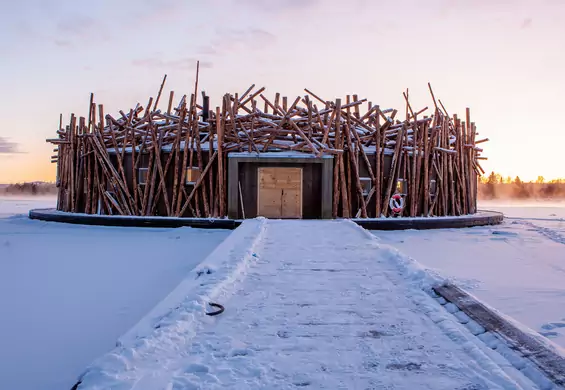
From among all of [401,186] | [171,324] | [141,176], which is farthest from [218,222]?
[171,324]

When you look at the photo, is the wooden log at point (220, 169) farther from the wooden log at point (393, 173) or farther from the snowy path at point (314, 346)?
the snowy path at point (314, 346)

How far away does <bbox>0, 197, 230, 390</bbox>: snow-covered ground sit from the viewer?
3.59m

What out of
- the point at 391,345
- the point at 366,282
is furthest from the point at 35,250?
the point at 391,345

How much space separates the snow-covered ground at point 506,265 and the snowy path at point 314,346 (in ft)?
4.60

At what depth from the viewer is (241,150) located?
1463 centimetres

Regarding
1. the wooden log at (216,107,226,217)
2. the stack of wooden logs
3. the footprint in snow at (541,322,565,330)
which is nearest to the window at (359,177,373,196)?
the stack of wooden logs

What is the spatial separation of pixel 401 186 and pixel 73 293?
12544 millimetres

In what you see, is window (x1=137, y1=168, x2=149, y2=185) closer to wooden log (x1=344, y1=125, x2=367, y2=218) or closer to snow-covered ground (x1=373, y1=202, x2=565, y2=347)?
wooden log (x1=344, y1=125, x2=367, y2=218)

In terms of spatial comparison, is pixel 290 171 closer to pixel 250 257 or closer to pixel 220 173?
pixel 220 173

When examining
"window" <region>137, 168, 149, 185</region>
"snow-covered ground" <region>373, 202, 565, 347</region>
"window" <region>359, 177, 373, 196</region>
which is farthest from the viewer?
"window" <region>137, 168, 149, 185</region>

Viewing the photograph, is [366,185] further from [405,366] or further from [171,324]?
[405,366]

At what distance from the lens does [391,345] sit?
3.20m

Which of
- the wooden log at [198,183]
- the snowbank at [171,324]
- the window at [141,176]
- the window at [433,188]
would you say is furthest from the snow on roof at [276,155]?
the snowbank at [171,324]

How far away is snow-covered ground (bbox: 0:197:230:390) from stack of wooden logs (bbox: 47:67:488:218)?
→ 3395mm
